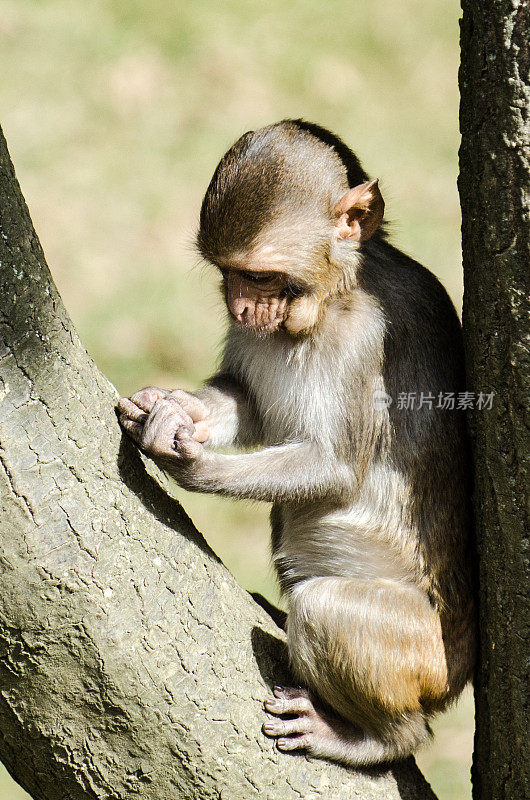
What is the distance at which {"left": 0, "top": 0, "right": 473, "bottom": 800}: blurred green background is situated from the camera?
9688mm

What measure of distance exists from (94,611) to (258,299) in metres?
1.67

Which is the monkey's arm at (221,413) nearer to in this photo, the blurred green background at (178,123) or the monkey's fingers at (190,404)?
the monkey's fingers at (190,404)

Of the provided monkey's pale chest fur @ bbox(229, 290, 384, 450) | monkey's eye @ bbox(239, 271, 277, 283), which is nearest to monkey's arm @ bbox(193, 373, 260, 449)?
monkey's pale chest fur @ bbox(229, 290, 384, 450)

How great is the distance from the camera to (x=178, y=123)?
11.1 meters

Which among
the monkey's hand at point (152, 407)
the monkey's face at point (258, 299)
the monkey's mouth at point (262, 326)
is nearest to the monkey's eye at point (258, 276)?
the monkey's face at point (258, 299)

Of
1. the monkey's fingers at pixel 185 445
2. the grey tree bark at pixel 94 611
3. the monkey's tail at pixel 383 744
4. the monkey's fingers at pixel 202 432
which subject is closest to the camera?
the grey tree bark at pixel 94 611

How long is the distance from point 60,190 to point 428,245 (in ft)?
13.0

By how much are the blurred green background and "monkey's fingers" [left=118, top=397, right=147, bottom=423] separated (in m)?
5.12

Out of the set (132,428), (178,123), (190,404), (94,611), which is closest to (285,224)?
(190,404)

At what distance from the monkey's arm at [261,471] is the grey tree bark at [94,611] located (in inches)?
20.4

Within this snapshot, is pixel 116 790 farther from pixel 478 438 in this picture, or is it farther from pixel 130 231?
pixel 130 231

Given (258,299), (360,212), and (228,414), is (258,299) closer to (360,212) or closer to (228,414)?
(360,212)

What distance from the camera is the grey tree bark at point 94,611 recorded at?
2.93 metres

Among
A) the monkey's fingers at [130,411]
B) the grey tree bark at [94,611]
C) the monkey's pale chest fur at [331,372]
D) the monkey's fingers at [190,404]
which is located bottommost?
the grey tree bark at [94,611]
